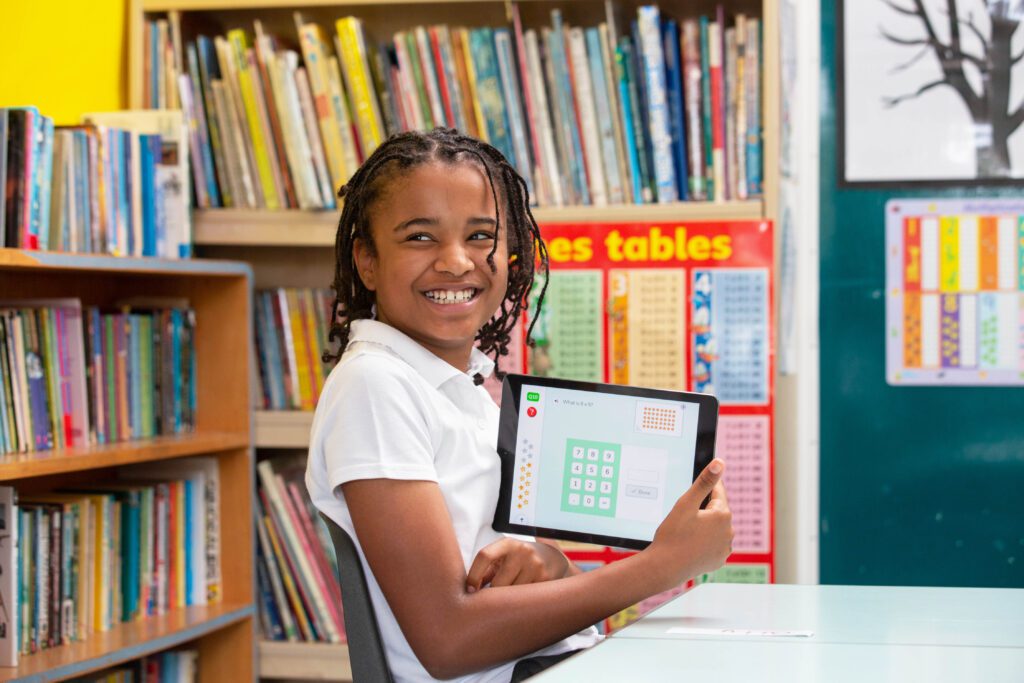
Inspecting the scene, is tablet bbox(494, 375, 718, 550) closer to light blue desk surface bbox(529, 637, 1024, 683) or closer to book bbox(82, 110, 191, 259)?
light blue desk surface bbox(529, 637, 1024, 683)

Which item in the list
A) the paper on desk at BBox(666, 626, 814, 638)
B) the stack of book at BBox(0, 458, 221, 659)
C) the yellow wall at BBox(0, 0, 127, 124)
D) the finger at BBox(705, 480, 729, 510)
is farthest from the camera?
the yellow wall at BBox(0, 0, 127, 124)

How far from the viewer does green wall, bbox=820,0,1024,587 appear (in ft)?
8.49

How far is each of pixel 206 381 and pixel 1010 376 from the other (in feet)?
5.82

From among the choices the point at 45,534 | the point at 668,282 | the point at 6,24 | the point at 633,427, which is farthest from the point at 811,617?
the point at 6,24

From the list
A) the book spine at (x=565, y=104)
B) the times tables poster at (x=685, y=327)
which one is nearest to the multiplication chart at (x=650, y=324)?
the times tables poster at (x=685, y=327)

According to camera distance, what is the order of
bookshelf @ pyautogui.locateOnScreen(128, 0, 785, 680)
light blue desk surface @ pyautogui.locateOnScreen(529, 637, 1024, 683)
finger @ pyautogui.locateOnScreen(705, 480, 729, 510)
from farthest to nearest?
bookshelf @ pyautogui.locateOnScreen(128, 0, 785, 680), finger @ pyautogui.locateOnScreen(705, 480, 729, 510), light blue desk surface @ pyautogui.locateOnScreen(529, 637, 1024, 683)

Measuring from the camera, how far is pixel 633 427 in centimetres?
129

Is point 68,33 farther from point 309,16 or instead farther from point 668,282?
point 668,282

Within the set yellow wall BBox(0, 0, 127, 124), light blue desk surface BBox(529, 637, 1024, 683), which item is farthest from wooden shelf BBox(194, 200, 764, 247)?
light blue desk surface BBox(529, 637, 1024, 683)

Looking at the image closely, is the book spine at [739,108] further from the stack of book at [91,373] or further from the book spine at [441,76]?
the stack of book at [91,373]

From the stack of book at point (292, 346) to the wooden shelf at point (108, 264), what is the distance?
18 centimetres

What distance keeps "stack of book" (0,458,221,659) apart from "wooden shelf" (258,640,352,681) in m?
0.24

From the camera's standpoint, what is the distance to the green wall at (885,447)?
2588mm

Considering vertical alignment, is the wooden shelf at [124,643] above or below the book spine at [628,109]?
below
